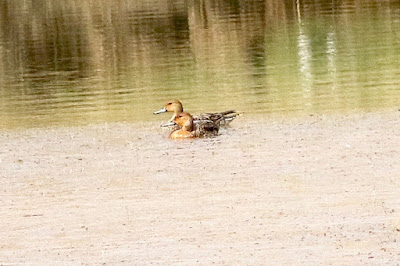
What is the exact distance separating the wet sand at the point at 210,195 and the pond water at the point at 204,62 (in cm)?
350

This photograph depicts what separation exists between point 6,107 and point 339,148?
455 inches

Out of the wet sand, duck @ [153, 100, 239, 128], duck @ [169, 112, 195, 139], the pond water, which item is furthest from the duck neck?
the pond water

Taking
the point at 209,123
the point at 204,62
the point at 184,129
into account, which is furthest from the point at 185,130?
the point at 204,62

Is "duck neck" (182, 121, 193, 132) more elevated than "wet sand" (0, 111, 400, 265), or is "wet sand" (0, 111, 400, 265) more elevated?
"duck neck" (182, 121, 193, 132)

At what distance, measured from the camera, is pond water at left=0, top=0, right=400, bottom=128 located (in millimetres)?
23984

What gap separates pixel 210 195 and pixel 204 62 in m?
21.6

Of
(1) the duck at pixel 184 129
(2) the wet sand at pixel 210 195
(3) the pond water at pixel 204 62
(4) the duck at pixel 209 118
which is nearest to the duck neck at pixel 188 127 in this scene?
(1) the duck at pixel 184 129

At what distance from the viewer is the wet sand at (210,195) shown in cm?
1099

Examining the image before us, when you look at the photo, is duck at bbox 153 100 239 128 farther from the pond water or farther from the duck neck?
the pond water

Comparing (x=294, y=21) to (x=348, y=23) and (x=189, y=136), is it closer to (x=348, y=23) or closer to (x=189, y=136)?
(x=348, y=23)

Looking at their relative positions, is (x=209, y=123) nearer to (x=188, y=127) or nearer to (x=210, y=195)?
(x=188, y=127)

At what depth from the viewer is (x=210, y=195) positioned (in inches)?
542

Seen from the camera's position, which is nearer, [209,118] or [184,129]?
[184,129]

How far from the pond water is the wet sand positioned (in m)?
3.50
